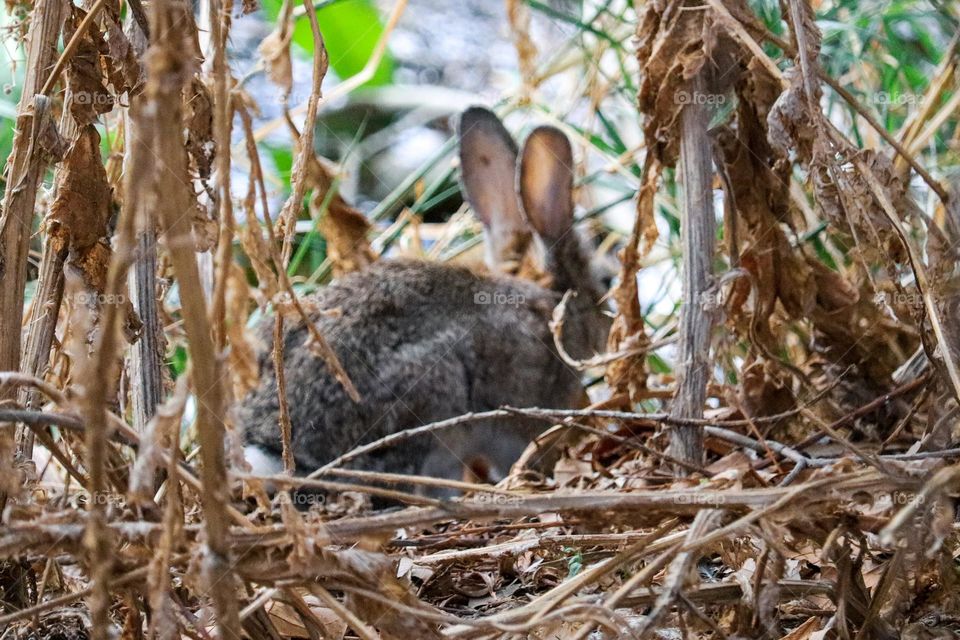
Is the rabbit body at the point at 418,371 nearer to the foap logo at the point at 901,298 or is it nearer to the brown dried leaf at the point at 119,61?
the brown dried leaf at the point at 119,61

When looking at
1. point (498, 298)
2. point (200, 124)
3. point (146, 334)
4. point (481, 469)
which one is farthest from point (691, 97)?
point (481, 469)

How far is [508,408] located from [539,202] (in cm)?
273

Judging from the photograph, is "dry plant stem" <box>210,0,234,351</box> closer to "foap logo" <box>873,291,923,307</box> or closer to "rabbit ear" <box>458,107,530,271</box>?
"foap logo" <box>873,291,923,307</box>

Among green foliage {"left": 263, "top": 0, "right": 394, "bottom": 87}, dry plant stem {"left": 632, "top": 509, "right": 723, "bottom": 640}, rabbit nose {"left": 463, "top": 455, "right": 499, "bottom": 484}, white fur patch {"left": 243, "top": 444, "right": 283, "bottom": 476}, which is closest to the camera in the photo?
dry plant stem {"left": 632, "top": 509, "right": 723, "bottom": 640}

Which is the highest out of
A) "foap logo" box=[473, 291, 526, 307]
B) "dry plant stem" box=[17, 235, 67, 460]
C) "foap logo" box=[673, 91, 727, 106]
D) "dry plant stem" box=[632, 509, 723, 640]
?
"foap logo" box=[673, 91, 727, 106]

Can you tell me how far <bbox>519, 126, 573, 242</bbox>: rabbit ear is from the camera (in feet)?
15.4

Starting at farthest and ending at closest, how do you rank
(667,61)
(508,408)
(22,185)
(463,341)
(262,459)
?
(463,341) < (262,459) < (667,61) < (508,408) < (22,185)

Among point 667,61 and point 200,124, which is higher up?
point 667,61

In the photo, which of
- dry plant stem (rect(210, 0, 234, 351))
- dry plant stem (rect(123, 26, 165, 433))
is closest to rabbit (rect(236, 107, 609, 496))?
dry plant stem (rect(123, 26, 165, 433))

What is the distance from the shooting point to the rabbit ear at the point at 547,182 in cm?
471

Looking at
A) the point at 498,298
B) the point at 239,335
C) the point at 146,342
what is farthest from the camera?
the point at 498,298

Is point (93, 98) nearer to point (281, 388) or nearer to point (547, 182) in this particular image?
point (281, 388)

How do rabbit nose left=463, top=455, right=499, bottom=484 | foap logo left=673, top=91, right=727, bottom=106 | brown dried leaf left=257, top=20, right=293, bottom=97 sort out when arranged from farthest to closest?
rabbit nose left=463, top=455, right=499, bottom=484, foap logo left=673, top=91, right=727, bottom=106, brown dried leaf left=257, top=20, right=293, bottom=97

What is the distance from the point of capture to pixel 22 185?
6.54 ft
